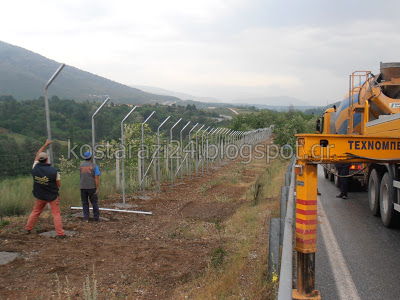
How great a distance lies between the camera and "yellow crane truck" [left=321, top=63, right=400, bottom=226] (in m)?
7.95

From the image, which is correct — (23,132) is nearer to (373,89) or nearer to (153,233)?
(153,233)

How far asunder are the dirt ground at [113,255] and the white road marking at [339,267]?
204 cm

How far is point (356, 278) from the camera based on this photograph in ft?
18.6

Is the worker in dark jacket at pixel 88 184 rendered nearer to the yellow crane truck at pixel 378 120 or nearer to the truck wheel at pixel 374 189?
the yellow crane truck at pixel 378 120

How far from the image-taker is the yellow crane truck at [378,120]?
7949 millimetres

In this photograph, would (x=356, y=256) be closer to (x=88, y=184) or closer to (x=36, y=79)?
(x=88, y=184)

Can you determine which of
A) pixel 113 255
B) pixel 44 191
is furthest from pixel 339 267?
pixel 44 191

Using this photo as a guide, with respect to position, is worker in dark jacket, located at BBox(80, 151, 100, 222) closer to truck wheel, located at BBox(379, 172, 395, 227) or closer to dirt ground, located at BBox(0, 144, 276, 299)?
dirt ground, located at BBox(0, 144, 276, 299)

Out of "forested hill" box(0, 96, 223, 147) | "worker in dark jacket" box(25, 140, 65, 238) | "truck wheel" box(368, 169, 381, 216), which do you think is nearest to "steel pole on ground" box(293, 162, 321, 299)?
"worker in dark jacket" box(25, 140, 65, 238)

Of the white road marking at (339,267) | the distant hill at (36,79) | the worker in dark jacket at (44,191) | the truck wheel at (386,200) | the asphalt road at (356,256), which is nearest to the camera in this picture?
the white road marking at (339,267)

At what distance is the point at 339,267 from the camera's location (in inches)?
241

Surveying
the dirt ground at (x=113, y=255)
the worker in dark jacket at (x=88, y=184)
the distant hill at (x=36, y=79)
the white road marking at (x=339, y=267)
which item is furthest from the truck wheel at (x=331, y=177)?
the worker in dark jacket at (x=88, y=184)

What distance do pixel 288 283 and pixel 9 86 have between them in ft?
38.9

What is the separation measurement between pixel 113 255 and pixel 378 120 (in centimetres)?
605
